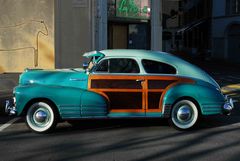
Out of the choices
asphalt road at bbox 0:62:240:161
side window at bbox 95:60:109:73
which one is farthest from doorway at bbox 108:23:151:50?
side window at bbox 95:60:109:73

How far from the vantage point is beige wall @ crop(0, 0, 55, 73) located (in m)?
17.0

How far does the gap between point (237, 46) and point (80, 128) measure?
37.5m

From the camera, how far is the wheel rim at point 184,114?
9.01m

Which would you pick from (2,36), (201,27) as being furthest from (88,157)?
(201,27)

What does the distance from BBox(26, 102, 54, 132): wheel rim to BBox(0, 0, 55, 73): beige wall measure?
8.65 m

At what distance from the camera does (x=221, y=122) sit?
10.0m

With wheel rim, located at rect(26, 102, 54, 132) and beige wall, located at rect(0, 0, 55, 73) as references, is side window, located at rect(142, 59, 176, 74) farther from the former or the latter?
beige wall, located at rect(0, 0, 55, 73)

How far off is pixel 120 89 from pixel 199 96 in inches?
61.6

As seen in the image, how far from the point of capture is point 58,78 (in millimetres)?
8891

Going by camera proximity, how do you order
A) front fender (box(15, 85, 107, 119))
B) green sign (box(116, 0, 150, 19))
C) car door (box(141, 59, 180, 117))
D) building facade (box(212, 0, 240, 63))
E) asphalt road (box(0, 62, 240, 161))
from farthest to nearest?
building facade (box(212, 0, 240, 63)) → green sign (box(116, 0, 150, 19)) → car door (box(141, 59, 180, 117)) → front fender (box(15, 85, 107, 119)) → asphalt road (box(0, 62, 240, 161))

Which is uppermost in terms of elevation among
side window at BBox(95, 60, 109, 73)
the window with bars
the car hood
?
the window with bars

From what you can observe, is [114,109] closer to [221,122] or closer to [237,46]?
[221,122]

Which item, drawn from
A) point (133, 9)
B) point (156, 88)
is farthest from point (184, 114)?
point (133, 9)

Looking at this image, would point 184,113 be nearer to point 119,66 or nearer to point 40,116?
point 119,66
